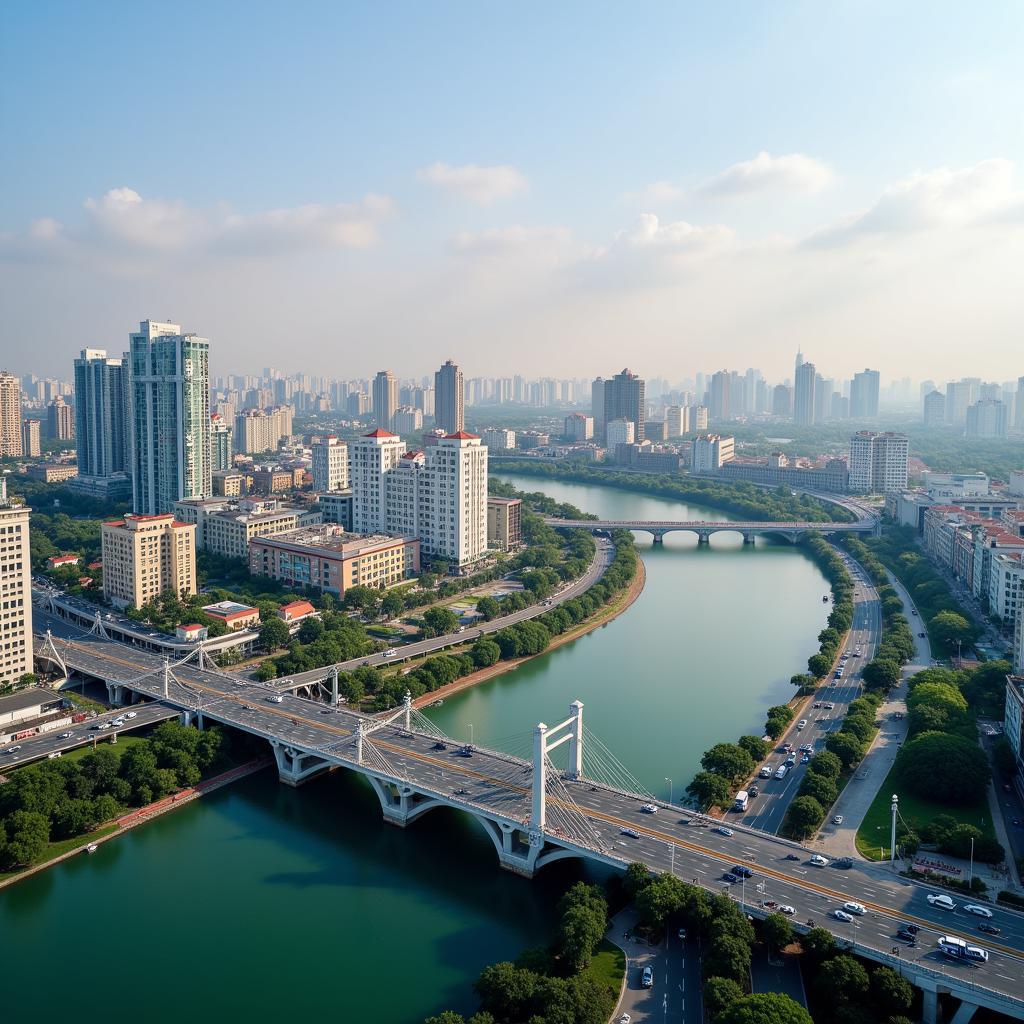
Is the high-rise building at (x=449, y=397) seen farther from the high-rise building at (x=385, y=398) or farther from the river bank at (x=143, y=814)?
the river bank at (x=143, y=814)

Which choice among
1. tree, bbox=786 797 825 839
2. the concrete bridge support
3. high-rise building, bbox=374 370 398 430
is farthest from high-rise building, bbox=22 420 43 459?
tree, bbox=786 797 825 839

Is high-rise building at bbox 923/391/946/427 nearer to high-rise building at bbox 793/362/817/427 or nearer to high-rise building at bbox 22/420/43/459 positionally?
high-rise building at bbox 793/362/817/427

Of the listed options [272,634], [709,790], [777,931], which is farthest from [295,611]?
[777,931]

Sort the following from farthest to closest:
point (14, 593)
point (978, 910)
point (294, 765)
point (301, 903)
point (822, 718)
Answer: point (14, 593), point (822, 718), point (294, 765), point (301, 903), point (978, 910)

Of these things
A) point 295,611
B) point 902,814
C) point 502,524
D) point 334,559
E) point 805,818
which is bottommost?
point 902,814

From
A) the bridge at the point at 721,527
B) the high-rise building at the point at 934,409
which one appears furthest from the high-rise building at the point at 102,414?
the high-rise building at the point at 934,409

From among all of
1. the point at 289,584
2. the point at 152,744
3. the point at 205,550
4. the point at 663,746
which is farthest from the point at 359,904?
the point at 205,550

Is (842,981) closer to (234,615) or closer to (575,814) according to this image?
(575,814)
